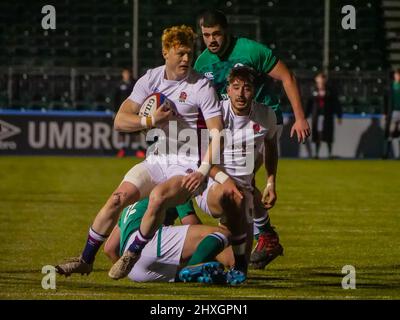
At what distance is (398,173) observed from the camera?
2478 cm

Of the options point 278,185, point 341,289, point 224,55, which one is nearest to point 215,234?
point 341,289

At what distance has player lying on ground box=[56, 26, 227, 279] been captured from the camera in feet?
31.0

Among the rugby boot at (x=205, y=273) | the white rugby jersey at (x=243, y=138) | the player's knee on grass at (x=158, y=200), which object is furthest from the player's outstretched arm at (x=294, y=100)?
the player's knee on grass at (x=158, y=200)

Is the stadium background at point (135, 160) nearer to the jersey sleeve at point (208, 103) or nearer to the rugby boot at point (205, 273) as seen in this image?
the rugby boot at point (205, 273)

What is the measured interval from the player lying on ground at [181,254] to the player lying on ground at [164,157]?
352mm

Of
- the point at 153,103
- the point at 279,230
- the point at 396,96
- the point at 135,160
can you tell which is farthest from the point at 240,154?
the point at 396,96

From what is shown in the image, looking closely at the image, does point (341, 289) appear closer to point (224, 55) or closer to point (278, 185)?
point (224, 55)

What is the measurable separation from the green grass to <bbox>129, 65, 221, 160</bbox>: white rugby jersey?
4.33 ft

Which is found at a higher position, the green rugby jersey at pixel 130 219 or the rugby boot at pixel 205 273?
the green rugby jersey at pixel 130 219

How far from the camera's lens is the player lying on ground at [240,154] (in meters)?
9.84

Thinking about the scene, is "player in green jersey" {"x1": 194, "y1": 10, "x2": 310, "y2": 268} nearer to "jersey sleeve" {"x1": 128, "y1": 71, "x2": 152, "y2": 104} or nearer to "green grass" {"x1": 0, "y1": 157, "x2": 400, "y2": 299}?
"green grass" {"x1": 0, "y1": 157, "x2": 400, "y2": 299}

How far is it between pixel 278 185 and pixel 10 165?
7.18 metres
